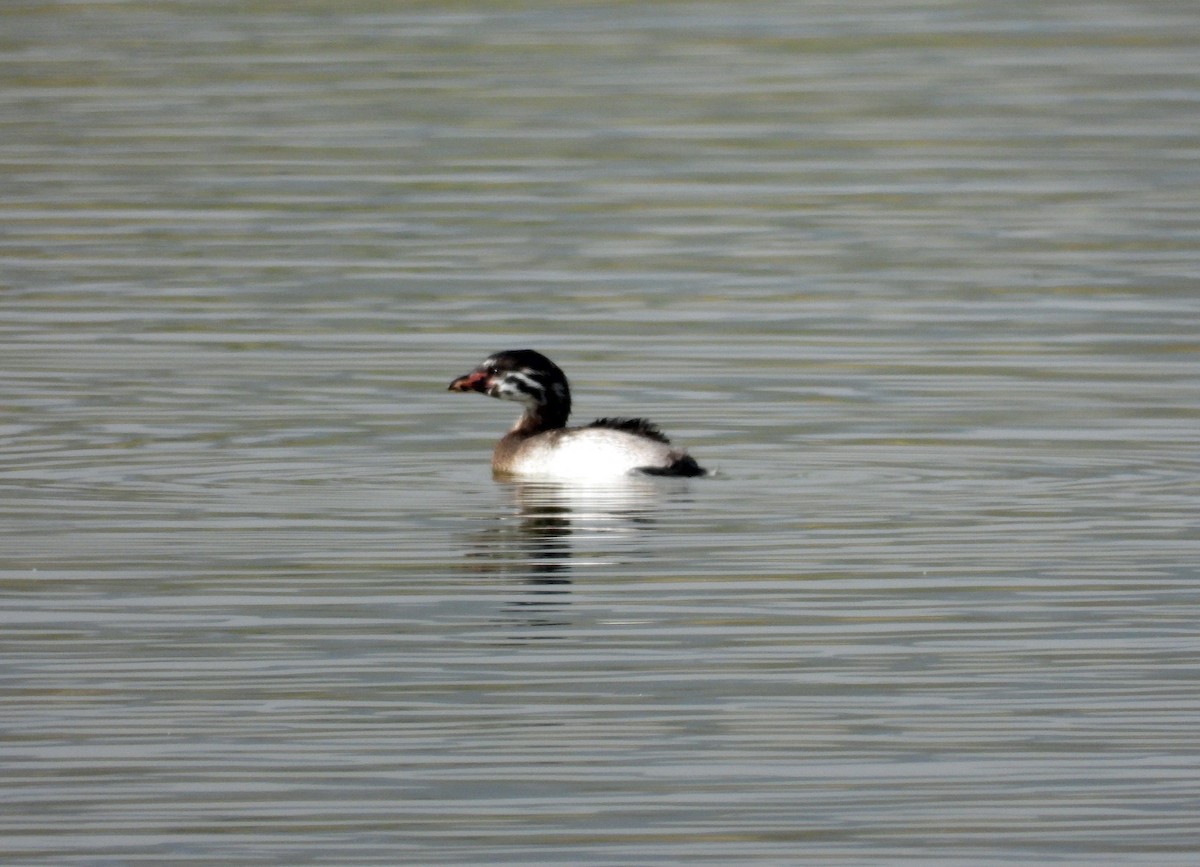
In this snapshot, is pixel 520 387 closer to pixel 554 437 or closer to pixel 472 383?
pixel 472 383

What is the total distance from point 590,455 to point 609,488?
0.26m

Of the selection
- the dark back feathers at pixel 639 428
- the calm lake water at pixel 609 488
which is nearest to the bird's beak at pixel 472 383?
the calm lake water at pixel 609 488

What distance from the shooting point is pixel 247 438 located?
662 inches

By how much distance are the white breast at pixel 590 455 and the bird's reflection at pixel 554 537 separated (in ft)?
0.29

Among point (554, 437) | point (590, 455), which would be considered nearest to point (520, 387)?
point (554, 437)

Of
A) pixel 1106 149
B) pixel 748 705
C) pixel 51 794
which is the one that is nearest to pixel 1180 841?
pixel 748 705

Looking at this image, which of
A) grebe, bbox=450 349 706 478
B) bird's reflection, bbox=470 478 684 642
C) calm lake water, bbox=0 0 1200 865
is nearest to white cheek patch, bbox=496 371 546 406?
grebe, bbox=450 349 706 478

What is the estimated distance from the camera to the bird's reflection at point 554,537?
12.4 meters

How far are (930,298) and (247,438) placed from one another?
21.9 ft

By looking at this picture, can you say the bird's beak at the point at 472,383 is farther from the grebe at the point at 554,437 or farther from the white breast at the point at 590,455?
the white breast at the point at 590,455

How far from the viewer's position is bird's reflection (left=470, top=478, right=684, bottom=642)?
1243 centimetres

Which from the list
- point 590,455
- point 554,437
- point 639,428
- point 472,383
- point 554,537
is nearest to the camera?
point 554,537

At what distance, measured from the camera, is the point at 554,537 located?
14.4m

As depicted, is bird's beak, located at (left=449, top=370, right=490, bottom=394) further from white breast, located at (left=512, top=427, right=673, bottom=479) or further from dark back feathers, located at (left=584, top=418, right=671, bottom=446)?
dark back feathers, located at (left=584, top=418, right=671, bottom=446)
